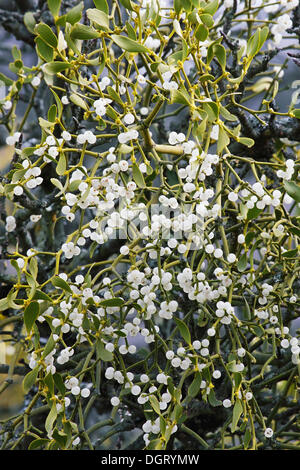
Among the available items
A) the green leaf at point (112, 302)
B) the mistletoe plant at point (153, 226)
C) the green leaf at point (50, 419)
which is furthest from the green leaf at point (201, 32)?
the green leaf at point (50, 419)

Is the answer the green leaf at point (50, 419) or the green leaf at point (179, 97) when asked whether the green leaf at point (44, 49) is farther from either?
the green leaf at point (50, 419)

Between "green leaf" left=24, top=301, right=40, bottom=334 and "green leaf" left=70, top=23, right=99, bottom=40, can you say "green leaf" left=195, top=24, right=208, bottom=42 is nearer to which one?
"green leaf" left=70, top=23, right=99, bottom=40

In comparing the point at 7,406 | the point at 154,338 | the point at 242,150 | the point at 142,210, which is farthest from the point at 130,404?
the point at 7,406

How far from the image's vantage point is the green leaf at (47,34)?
0.46 metres

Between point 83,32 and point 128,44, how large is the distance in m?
0.04

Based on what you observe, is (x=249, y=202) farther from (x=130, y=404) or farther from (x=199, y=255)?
(x=130, y=404)

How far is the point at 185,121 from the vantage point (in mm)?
816

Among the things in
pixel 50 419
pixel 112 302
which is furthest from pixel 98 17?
pixel 50 419

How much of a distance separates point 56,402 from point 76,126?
0.30m

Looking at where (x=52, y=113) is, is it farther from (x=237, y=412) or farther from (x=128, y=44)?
(x=237, y=412)

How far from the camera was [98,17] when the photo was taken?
45cm

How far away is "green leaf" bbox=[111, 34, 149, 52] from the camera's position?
443 mm

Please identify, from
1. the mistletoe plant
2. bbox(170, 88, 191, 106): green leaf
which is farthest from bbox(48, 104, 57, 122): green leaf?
bbox(170, 88, 191, 106): green leaf

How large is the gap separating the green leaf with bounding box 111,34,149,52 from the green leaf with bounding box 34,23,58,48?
2.2 inches
